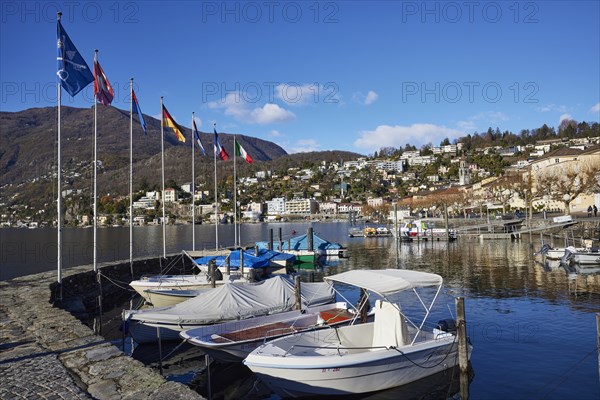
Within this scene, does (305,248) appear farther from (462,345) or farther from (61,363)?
(61,363)

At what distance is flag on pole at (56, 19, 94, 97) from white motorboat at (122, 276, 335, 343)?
9.51 meters

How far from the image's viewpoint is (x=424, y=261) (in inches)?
1737

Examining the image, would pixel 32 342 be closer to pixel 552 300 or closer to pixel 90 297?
pixel 90 297

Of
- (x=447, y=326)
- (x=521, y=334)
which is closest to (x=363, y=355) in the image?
(x=447, y=326)

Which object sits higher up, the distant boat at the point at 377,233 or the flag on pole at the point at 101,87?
the flag on pole at the point at 101,87

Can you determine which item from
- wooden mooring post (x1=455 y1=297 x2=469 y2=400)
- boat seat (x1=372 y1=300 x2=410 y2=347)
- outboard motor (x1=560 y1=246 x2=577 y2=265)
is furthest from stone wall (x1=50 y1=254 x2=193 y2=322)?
outboard motor (x1=560 y1=246 x2=577 y2=265)

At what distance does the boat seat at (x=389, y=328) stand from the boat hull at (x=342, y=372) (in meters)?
0.54

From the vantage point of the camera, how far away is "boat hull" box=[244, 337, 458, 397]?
1088 centimetres

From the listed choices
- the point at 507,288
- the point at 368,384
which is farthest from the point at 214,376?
the point at 507,288

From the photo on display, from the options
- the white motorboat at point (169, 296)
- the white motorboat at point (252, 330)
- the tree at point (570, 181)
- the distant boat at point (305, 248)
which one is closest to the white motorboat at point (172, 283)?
the white motorboat at point (169, 296)

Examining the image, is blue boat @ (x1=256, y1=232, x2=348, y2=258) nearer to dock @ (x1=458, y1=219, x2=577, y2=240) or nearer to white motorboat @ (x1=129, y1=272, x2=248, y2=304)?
white motorboat @ (x1=129, y1=272, x2=248, y2=304)

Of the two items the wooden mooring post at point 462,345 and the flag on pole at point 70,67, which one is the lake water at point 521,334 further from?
the flag on pole at point 70,67

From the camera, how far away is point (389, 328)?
12.5 metres

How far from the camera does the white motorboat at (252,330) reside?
13156mm
